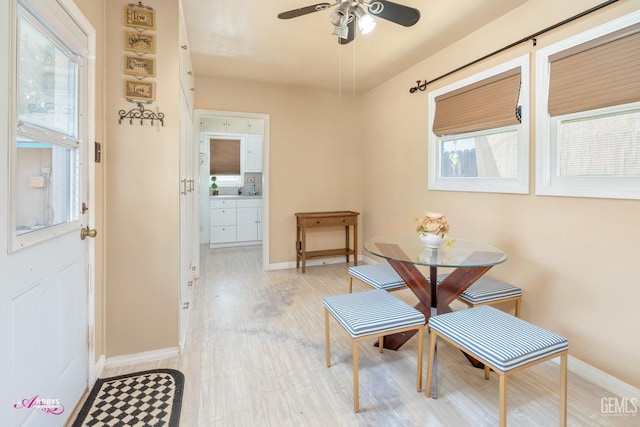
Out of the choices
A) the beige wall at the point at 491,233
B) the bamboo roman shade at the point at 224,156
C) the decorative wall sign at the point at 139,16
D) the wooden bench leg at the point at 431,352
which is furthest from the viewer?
the bamboo roman shade at the point at 224,156

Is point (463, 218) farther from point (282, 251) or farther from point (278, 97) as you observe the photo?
point (278, 97)

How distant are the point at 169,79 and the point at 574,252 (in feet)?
9.47

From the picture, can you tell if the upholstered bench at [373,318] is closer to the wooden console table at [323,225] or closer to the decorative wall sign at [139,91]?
the decorative wall sign at [139,91]

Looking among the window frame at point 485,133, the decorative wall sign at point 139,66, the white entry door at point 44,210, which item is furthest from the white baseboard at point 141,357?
the window frame at point 485,133

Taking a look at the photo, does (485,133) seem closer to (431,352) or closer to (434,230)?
(434,230)

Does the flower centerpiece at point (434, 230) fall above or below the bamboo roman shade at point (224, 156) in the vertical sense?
below

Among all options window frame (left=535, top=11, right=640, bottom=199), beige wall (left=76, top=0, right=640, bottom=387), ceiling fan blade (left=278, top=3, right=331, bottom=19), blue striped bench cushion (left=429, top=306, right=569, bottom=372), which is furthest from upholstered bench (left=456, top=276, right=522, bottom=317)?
ceiling fan blade (left=278, top=3, right=331, bottom=19)

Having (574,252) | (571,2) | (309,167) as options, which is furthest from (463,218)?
(309,167)

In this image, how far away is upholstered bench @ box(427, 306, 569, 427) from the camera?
1301 mm

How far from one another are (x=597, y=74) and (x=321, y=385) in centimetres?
249

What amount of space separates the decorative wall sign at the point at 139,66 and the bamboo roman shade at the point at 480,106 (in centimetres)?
255

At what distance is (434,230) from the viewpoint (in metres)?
2.12

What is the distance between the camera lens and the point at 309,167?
4422mm

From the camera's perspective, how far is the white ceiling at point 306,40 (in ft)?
7.68
